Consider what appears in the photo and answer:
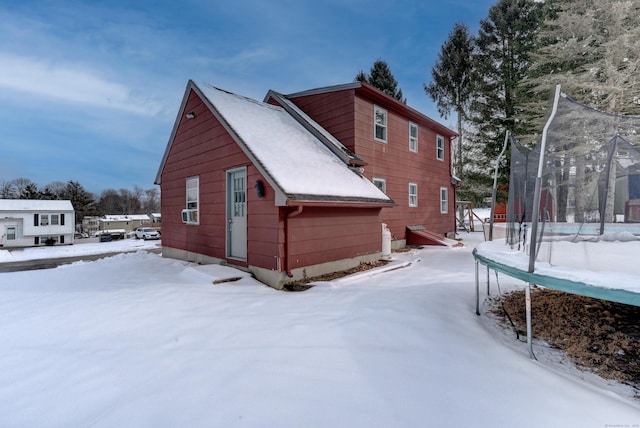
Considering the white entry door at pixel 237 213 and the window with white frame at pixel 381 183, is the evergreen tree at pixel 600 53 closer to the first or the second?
the window with white frame at pixel 381 183

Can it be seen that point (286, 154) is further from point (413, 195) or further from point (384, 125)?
point (413, 195)

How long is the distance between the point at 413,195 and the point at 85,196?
52184mm

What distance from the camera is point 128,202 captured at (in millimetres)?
68250

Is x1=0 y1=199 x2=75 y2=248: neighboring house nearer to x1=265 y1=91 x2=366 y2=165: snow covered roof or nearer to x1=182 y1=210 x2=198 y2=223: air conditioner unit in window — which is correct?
x1=182 y1=210 x2=198 y2=223: air conditioner unit in window

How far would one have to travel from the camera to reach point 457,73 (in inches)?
736

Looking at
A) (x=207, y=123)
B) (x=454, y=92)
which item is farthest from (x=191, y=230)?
(x=454, y=92)

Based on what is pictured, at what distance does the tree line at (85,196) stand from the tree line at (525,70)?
50.6 meters

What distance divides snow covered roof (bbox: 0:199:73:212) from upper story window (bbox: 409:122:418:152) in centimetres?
3931

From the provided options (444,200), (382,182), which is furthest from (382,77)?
(382,182)

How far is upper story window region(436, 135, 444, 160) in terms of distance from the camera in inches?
526

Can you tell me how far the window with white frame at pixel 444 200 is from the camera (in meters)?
13.8

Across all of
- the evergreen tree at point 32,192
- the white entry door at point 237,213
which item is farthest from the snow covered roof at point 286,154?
the evergreen tree at point 32,192

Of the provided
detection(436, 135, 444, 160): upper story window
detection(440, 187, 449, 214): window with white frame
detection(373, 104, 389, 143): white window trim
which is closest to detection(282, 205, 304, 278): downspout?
detection(373, 104, 389, 143): white window trim

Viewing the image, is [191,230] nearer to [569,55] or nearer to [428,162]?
[428,162]
